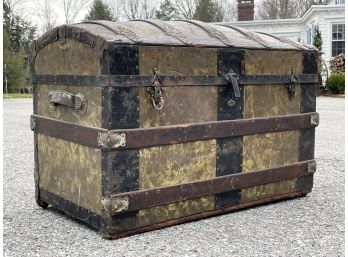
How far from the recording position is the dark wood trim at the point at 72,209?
10.8 ft

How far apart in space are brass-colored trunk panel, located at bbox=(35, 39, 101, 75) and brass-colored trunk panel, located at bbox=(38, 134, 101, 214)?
459mm

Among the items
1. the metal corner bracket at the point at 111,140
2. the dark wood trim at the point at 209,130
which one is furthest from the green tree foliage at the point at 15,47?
the metal corner bracket at the point at 111,140

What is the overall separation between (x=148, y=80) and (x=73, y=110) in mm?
551

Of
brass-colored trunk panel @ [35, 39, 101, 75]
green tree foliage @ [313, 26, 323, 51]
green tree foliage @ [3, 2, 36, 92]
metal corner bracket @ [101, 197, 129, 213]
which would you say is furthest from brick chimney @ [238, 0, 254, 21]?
metal corner bracket @ [101, 197, 129, 213]

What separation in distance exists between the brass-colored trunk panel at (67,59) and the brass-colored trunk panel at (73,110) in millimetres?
100

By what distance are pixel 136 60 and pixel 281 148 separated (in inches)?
56.8

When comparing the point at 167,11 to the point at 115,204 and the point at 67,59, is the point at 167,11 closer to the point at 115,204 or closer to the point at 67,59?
the point at 67,59

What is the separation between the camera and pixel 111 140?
3047 millimetres

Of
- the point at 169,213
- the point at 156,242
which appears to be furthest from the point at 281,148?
the point at 156,242

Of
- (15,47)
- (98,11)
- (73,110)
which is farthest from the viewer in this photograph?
(98,11)

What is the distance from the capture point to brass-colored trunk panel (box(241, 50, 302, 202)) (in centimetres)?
379

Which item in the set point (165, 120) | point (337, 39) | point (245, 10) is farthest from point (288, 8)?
point (165, 120)

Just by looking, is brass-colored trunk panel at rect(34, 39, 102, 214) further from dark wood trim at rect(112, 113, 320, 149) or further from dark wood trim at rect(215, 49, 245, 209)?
dark wood trim at rect(215, 49, 245, 209)

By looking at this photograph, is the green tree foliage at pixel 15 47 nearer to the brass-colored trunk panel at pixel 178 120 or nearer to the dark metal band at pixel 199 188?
the dark metal band at pixel 199 188
